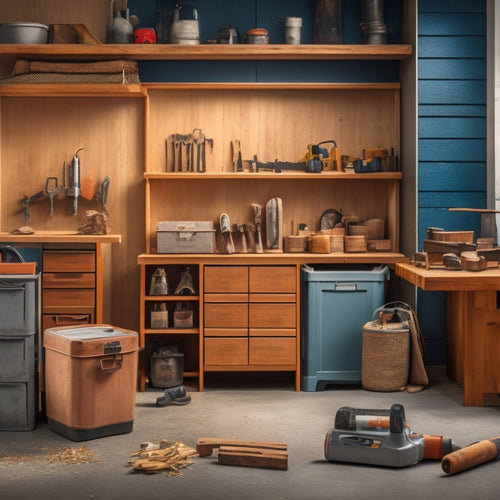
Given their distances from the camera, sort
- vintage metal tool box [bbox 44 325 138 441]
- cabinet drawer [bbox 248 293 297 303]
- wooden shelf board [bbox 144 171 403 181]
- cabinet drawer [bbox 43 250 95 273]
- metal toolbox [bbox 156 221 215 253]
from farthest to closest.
A: wooden shelf board [bbox 144 171 403 181] → metal toolbox [bbox 156 221 215 253] → cabinet drawer [bbox 248 293 297 303] → cabinet drawer [bbox 43 250 95 273] → vintage metal tool box [bbox 44 325 138 441]

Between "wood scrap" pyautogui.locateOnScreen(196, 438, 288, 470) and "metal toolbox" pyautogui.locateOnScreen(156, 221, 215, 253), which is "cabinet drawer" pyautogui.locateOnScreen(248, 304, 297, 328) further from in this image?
"wood scrap" pyautogui.locateOnScreen(196, 438, 288, 470)

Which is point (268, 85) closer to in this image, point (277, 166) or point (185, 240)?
point (277, 166)

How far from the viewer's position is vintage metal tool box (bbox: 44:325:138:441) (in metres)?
4.83

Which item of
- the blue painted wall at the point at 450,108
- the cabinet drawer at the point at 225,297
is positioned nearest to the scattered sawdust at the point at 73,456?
the cabinet drawer at the point at 225,297

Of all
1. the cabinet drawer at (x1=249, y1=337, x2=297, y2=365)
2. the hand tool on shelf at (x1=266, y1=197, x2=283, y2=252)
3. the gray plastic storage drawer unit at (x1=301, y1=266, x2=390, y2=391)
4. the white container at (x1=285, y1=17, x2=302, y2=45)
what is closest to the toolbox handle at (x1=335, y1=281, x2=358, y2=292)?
the gray plastic storage drawer unit at (x1=301, y1=266, x2=390, y2=391)

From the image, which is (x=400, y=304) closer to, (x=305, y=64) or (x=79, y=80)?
(x=305, y=64)

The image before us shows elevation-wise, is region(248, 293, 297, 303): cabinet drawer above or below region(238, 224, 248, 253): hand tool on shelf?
below

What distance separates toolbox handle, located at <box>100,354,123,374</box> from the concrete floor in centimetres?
39

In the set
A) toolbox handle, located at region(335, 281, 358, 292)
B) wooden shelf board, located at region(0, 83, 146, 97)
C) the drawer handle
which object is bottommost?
toolbox handle, located at region(335, 281, 358, 292)

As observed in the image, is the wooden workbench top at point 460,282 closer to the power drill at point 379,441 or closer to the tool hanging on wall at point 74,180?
the power drill at point 379,441

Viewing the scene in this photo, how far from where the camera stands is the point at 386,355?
610cm

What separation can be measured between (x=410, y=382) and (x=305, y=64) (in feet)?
8.48

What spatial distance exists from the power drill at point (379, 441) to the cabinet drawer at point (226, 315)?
192cm

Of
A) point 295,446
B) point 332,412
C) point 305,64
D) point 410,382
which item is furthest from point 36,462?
point 305,64
